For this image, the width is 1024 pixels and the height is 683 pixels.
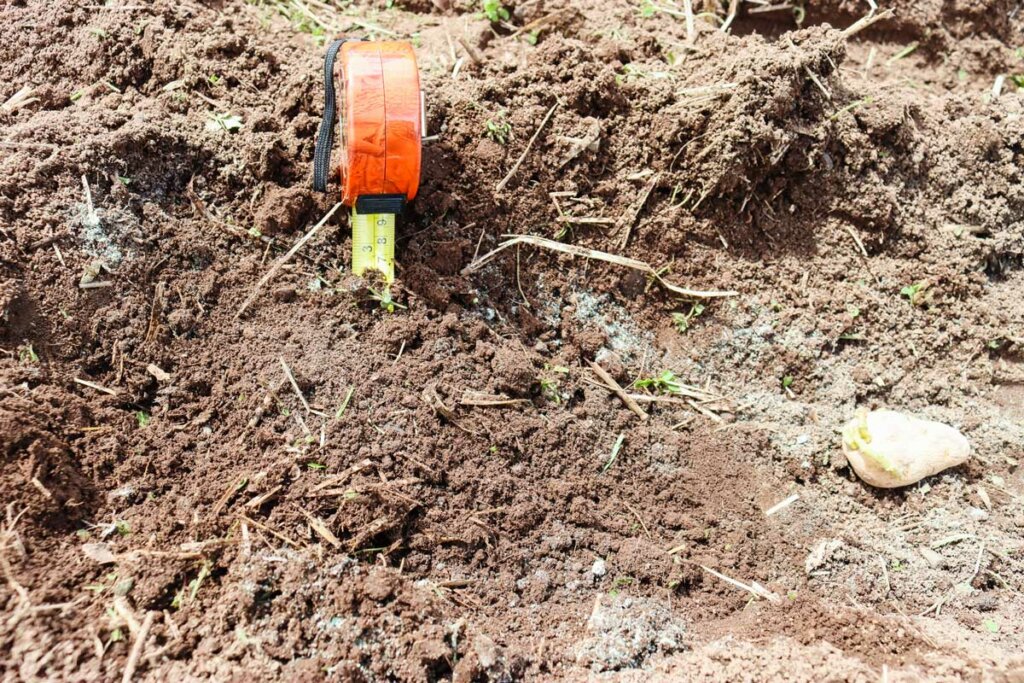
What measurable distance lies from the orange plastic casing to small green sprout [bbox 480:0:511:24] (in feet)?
2.31

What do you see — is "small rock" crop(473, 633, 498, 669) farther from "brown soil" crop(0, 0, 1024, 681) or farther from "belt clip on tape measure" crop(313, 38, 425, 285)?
"belt clip on tape measure" crop(313, 38, 425, 285)

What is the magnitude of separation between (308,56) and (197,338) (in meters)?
1.14

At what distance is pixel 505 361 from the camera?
2.49 meters

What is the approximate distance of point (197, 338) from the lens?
2.38 metres

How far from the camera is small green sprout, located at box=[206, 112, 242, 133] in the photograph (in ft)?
8.34

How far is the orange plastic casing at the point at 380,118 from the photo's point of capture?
2.31 meters

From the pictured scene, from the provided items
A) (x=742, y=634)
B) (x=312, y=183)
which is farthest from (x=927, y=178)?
(x=312, y=183)

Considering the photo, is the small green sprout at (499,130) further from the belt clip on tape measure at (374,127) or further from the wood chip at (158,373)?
the wood chip at (158,373)

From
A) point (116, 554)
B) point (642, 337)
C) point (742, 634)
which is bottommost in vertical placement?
point (742, 634)

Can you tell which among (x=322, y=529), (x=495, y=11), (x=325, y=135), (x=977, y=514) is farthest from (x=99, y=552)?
(x=977, y=514)

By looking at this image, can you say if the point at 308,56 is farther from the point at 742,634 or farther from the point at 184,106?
the point at 742,634

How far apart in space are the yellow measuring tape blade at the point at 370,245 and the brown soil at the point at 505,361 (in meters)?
0.07

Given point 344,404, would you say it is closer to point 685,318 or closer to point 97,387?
point 97,387

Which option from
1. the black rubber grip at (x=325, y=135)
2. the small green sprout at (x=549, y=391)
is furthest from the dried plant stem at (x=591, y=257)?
the black rubber grip at (x=325, y=135)
